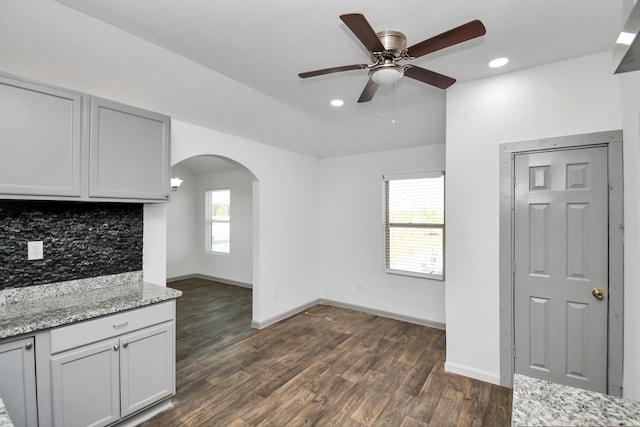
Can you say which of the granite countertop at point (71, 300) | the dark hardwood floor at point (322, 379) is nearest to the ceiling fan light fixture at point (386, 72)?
the granite countertop at point (71, 300)

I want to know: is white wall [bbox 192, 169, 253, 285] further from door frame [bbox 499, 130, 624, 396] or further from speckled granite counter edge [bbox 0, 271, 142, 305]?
door frame [bbox 499, 130, 624, 396]

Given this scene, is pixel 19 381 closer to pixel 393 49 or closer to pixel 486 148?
pixel 393 49

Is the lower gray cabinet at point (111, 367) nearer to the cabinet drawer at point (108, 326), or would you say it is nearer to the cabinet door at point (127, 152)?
the cabinet drawer at point (108, 326)

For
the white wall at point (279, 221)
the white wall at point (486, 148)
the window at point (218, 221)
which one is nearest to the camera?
the white wall at point (486, 148)

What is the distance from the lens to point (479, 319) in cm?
275

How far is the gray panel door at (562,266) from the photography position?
229cm

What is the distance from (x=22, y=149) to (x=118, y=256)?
1.09 metres

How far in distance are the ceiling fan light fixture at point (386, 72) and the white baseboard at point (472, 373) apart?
2.64 metres

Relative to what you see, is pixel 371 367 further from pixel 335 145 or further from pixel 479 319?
pixel 335 145

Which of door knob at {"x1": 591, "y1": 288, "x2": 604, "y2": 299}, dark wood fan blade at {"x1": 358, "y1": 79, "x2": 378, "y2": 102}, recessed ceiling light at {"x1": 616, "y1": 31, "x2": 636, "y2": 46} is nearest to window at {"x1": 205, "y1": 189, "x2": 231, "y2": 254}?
dark wood fan blade at {"x1": 358, "y1": 79, "x2": 378, "y2": 102}

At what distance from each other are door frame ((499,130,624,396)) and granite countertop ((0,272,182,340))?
9.09 feet

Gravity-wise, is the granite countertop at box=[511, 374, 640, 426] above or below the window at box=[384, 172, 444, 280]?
below

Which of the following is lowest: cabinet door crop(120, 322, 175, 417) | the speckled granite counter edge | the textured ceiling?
cabinet door crop(120, 322, 175, 417)

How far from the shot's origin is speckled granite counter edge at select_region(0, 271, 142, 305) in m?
2.02
